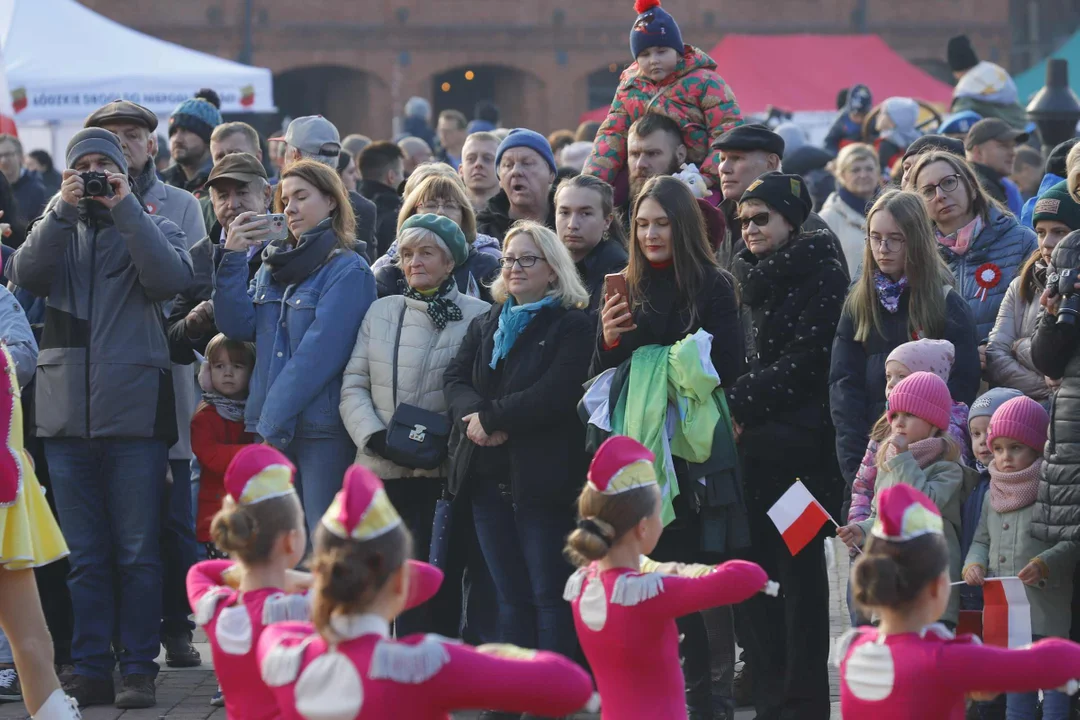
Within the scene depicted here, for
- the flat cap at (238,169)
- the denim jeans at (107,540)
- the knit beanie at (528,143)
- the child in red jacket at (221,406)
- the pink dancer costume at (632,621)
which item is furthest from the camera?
the knit beanie at (528,143)

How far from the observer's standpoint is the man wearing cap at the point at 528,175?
7312 millimetres

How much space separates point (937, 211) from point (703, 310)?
120 centimetres

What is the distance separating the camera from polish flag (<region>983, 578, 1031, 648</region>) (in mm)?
5191

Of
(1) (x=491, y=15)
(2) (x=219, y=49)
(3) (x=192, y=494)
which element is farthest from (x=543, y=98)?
(3) (x=192, y=494)

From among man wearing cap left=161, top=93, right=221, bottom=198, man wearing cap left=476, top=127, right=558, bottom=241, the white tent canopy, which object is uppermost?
the white tent canopy

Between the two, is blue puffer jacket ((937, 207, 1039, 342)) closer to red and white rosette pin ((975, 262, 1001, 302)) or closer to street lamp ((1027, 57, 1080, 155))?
red and white rosette pin ((975, 262, 1001, 302))

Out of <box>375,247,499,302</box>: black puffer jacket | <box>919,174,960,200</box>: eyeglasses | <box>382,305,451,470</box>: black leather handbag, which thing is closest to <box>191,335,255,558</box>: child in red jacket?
<box>375,247,499,302</box>: black puffer jacket

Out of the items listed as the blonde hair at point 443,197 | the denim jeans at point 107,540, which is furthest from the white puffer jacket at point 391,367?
Result: the denim jeans at point 107,540

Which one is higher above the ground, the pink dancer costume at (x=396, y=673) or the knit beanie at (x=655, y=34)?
the knit beanie at (x=655, y=34)

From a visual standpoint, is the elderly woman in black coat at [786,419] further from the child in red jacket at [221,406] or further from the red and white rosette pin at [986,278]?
the child in red jacket at [221,406]

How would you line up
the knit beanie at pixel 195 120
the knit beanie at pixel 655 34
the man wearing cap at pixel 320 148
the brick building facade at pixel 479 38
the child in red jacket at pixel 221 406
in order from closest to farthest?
the child in red jacket at pixel 221 406
the knit beanie at pixel 655 34
the man wearing cap at pixel 320 148
the knit beanie at pixel 195 120
the brick building facade at pixel 479 38

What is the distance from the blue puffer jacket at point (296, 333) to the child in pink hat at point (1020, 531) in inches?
100

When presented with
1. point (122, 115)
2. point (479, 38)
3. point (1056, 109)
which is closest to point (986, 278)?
point (122, 115)

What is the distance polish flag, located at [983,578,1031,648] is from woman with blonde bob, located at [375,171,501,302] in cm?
257
